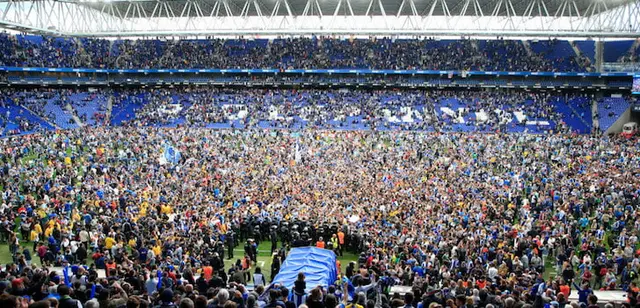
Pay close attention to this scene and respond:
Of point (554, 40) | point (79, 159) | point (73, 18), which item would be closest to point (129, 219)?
point (79, 159)

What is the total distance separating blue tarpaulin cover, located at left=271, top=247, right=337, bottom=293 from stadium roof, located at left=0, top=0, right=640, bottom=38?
3128 cm

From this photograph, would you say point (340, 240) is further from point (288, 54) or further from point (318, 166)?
point (288, 54)

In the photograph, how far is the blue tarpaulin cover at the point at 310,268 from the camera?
9.44 meters

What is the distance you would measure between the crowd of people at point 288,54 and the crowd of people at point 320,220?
63.4ft

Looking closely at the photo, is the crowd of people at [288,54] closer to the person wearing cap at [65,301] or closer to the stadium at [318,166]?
the stadium at [318,166]

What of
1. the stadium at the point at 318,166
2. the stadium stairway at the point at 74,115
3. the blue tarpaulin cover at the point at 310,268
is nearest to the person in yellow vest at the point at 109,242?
the stadium at the point at 318,166

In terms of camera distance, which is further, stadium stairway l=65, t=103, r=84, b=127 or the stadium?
stadium stairway l=65, t=103, r=84, b=127

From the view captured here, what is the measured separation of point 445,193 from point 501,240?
578 centimetres

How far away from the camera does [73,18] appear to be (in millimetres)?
46062

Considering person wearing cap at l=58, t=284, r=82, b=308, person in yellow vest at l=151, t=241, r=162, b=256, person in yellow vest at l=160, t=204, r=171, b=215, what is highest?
person in yellow vest at l=160, t=204, r=171, b=215

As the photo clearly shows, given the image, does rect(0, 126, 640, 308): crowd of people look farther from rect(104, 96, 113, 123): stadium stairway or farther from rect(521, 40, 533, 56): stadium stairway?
rect(521, 40, 533, 56): stadium stairway

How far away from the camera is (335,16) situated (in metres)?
39.6

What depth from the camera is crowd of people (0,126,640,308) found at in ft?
26.3

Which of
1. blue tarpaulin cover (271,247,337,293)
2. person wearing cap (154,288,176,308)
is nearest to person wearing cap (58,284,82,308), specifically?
person wearing cap (154,288,176,308)
